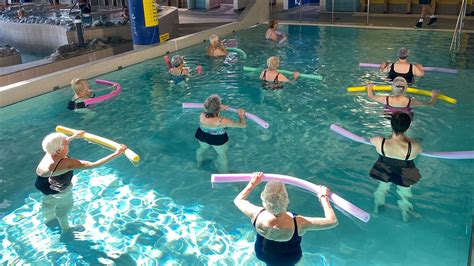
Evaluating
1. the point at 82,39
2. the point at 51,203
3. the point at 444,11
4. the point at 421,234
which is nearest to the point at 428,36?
the point at 444,11

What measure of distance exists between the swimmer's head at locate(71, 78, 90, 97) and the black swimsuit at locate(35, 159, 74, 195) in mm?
2947

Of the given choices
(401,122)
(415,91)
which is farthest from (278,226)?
(415,91)

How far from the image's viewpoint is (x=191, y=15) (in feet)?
66.7

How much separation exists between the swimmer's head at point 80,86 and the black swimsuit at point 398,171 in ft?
16.1

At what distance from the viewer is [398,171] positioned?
4.38 meters

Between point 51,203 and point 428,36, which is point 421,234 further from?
point 428,36

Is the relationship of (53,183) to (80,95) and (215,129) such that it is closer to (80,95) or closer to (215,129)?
(215,129)

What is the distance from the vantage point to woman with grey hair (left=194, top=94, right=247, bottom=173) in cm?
525

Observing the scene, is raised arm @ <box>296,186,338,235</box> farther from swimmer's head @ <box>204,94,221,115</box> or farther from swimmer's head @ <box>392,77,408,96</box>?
swimmer's head @ <box>392,77,408,96</box>

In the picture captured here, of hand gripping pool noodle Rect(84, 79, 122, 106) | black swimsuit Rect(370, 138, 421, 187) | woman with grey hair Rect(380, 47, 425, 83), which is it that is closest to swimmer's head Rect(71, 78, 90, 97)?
hand gripping pool noodle Rect(84, 79, 122, 106)

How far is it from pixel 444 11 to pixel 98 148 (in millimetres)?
15985

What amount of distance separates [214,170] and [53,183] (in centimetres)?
186

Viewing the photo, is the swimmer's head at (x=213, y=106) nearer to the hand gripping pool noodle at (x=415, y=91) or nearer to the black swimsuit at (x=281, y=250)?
the black swimsuit at (x=281, y=250)

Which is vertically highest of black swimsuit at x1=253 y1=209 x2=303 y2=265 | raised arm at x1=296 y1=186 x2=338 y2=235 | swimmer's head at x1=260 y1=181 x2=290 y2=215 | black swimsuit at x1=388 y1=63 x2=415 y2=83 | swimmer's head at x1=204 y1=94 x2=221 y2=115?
swimmer's head at x1=204 y1=94 x2=221 y2=115
